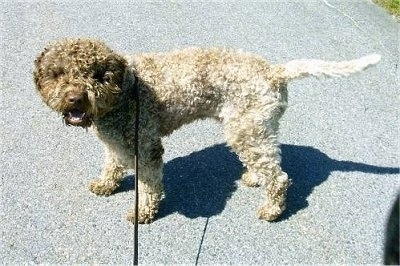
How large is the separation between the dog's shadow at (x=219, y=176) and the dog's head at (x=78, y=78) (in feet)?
5.21

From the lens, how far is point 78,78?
12.9ft

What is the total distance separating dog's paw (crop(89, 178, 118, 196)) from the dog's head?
124 cm

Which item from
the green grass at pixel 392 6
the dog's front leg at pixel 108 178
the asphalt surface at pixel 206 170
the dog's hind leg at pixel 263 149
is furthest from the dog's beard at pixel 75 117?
the green grass at pixel 392 6

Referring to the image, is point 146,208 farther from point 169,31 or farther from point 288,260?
point 169,31

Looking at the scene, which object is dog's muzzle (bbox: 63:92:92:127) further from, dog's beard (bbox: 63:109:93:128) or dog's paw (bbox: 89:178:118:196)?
dog's paw (bbox: 89:178:118:196)

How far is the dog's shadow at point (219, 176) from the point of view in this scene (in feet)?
17.4

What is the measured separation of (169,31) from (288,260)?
Result: 16.3 feet

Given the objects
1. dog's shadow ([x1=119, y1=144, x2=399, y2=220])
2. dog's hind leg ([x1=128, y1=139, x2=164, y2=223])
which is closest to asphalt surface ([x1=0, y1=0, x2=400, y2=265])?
dog's shadow ([x1=119, y1=144, x2=399, y2=220])

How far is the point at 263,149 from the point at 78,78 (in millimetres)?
2003

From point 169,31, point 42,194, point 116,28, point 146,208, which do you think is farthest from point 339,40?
point 42,194

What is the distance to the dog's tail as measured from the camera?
4645 millimetres

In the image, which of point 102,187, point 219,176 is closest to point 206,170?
point 219,176

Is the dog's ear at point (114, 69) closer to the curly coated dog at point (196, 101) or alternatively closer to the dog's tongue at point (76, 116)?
the curly coated dog at point (196, 101)

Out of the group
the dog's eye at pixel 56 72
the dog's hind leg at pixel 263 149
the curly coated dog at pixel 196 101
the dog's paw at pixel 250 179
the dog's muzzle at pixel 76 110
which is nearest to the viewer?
the dog's muzzle at pixel 76 110
